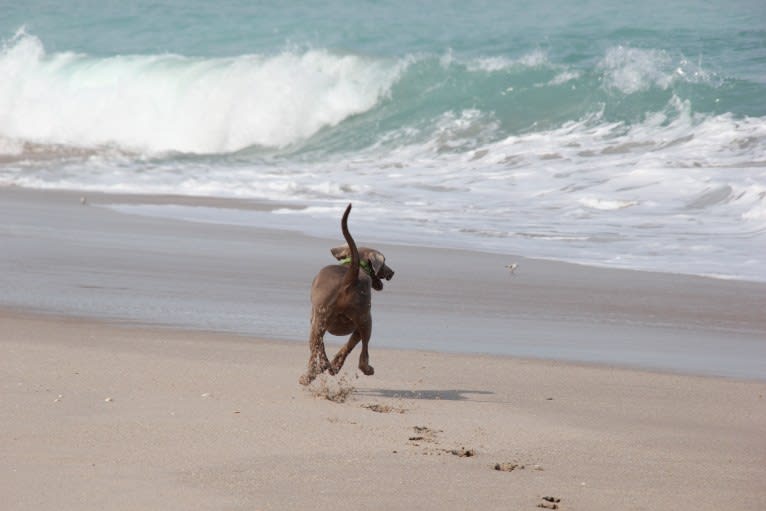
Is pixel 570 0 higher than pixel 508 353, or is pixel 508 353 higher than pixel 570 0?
pixel 570 0

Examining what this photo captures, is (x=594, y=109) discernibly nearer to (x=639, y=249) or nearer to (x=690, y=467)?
(x=639, y=249)

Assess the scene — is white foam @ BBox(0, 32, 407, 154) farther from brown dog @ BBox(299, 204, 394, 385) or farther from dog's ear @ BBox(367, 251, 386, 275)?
brown dog @ BBox(299, 204, 394, 385)

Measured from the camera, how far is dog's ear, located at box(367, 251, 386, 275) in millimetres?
6094

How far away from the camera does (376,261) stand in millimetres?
6109

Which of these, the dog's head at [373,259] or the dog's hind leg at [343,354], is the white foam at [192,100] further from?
the dog's hind leg at [343,354]

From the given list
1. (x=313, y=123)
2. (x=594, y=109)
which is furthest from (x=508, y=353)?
(x=313, y=123)

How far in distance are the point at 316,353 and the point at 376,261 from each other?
546 millimetres

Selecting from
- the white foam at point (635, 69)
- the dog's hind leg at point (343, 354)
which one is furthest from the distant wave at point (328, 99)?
the dog's hind leg at point (343, 354)

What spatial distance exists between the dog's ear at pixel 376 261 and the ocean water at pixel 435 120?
16.4ft

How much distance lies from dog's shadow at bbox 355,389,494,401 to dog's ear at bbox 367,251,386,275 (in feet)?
1.86

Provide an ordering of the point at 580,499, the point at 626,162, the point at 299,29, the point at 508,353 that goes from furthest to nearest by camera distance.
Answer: the point at 299,29 < the point at 626,162 < the point at 508,353 < the point at 580,499

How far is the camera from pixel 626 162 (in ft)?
56.3

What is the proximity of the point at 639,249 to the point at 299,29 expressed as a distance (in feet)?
78.6

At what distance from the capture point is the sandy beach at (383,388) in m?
4.34
